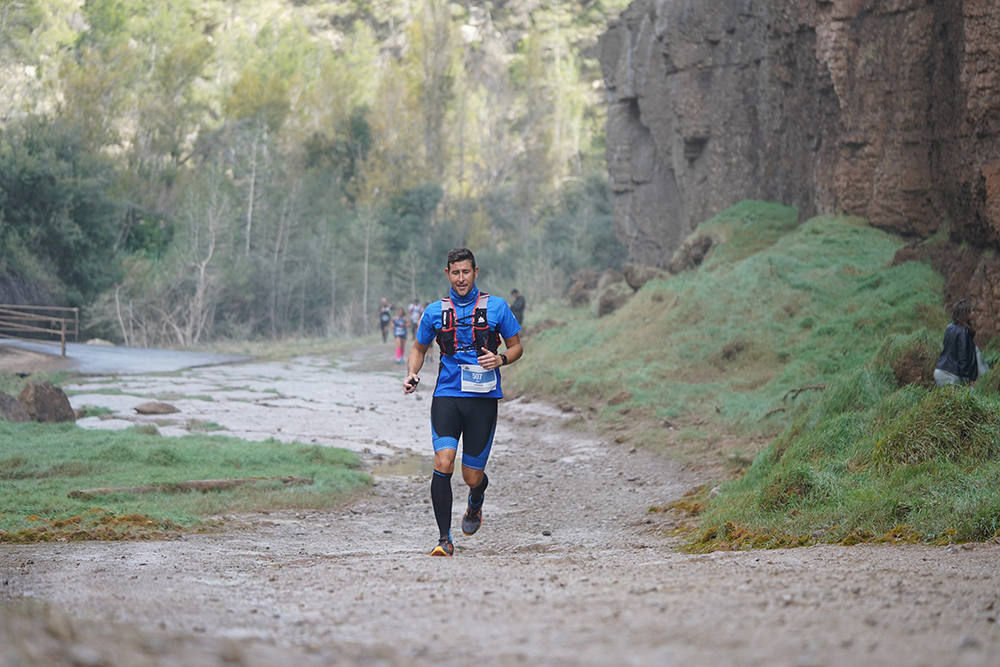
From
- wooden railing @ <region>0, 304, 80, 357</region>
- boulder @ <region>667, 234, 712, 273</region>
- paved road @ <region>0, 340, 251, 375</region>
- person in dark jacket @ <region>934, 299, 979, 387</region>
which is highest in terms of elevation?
boulder @ <region>667, 234, 712, 273</region>

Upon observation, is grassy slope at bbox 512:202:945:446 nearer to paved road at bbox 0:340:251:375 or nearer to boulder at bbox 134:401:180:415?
boulder at bbox 134:401:180:415

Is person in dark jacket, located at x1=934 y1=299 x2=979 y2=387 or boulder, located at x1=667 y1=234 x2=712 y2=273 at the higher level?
boulder, located at x1=667 y1=234 x2=712 y2=273

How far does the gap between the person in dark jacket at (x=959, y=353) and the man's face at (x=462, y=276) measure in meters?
4.46

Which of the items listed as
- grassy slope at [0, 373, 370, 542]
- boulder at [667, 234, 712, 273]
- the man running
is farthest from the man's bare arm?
boulder at [667, 234, 712, 273]

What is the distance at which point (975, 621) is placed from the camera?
365cm

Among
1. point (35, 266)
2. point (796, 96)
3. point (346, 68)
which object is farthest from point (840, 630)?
point (346, 68)

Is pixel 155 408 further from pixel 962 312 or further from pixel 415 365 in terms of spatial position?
pixel 962 312

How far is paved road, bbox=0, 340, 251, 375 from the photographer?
2189 cm

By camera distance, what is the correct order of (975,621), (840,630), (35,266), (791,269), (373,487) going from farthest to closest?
1. (35,266)
2. (791,269)
3. (373,487)
4. (975,621)
5. (840,630)

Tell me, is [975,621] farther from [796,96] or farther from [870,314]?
[796,96]

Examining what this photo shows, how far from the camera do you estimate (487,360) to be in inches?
263

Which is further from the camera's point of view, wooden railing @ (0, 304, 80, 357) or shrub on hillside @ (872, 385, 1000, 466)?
wooden railing @ (0, 304, 80, 357)

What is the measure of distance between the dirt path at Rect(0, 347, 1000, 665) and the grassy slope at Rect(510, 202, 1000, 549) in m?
0.70

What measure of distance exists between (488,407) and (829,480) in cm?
257
